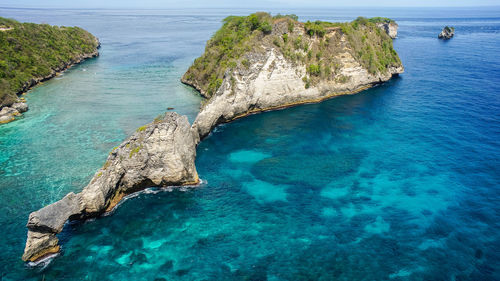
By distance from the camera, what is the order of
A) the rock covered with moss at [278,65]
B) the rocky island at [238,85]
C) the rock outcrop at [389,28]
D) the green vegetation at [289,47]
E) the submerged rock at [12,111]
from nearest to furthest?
the rocky island at [238,85] → the submerged rock at [12,111] → the rock covered with moss at [278,65] → the green vegetation at [289,47] → the rock outcrop at [389,28]

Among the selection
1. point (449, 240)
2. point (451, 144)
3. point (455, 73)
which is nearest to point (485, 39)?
point (455, 73)

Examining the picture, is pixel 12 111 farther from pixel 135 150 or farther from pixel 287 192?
pixel 287 192

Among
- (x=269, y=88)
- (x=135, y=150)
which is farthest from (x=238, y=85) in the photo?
(x=135, y=150)

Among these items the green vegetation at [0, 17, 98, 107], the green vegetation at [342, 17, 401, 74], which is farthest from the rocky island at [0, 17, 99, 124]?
the green vegetation at [342, 17, 401, 74]

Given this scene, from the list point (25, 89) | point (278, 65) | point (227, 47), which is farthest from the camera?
point (25, 89)

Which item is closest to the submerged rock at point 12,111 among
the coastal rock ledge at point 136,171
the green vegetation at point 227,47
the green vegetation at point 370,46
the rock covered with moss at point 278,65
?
the coastal rock ledge at point 136,171

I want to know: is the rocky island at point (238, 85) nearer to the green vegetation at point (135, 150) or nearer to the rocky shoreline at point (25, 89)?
the green vegetation at point (135, 150)
